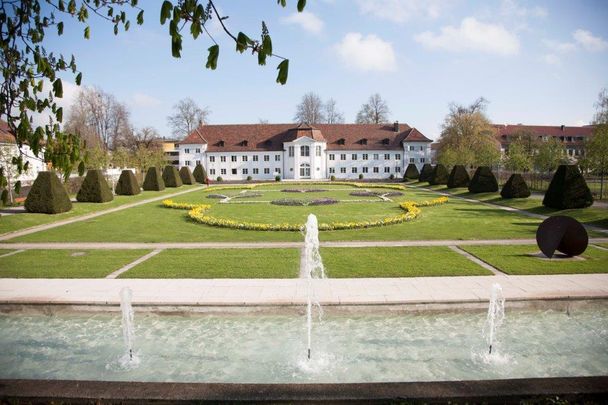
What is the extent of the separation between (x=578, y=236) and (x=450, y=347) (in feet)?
28.2

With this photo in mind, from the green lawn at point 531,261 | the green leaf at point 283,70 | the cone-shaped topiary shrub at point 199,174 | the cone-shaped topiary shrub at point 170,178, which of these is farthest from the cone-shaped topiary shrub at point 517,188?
the cone-shaped topiary shrub at point 199,174

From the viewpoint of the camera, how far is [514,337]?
8031mm

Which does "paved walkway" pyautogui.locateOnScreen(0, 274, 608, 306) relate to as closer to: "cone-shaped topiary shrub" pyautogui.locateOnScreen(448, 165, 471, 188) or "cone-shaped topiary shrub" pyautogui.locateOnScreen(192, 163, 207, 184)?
"cone-shaped topiary shrub" pyautogui.locateOnScreen(448, 165, 471, 188)

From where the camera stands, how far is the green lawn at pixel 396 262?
1155cm

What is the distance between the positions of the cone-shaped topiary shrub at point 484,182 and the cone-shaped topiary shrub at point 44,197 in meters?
33.6

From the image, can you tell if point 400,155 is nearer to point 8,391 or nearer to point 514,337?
point 514,337

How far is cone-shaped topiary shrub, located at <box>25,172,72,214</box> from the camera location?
2461 centimetres

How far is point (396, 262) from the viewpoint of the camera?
42.2ft

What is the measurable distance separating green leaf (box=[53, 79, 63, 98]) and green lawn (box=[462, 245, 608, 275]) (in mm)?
11836

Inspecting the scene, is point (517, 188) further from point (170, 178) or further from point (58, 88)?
point (170, 178)

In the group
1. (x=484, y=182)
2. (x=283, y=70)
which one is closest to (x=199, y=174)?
(x=484, y=182)

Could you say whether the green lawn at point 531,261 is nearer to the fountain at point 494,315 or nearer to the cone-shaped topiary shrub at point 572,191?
the fountain at point 494,315

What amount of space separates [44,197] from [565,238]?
91.2ft

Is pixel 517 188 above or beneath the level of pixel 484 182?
beneath
